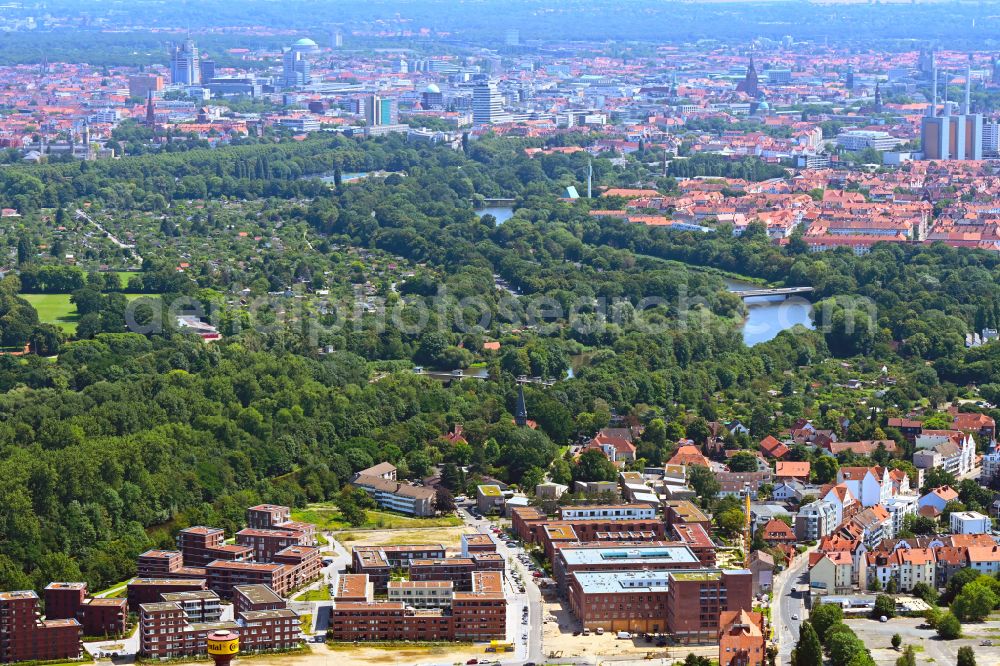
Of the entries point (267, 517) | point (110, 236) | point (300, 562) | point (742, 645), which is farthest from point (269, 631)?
point (110, 236)

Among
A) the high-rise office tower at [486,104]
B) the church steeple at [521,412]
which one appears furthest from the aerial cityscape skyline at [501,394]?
the high-rise office tower at [486,104]

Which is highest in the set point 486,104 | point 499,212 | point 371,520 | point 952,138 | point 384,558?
point 952,138

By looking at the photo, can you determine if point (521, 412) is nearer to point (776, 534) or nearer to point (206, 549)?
point (776, 534)

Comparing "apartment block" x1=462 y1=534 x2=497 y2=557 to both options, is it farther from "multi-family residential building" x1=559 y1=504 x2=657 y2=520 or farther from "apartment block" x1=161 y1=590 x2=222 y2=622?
"apartment block" x1=161 y1=590 x2=222 y2=622

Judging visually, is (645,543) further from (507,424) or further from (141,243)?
(141,243)

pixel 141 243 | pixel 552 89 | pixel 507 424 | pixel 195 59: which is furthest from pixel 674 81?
pixel 507 424

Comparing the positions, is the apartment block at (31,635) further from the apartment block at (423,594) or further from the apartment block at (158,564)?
the apartment block at (423,594)
